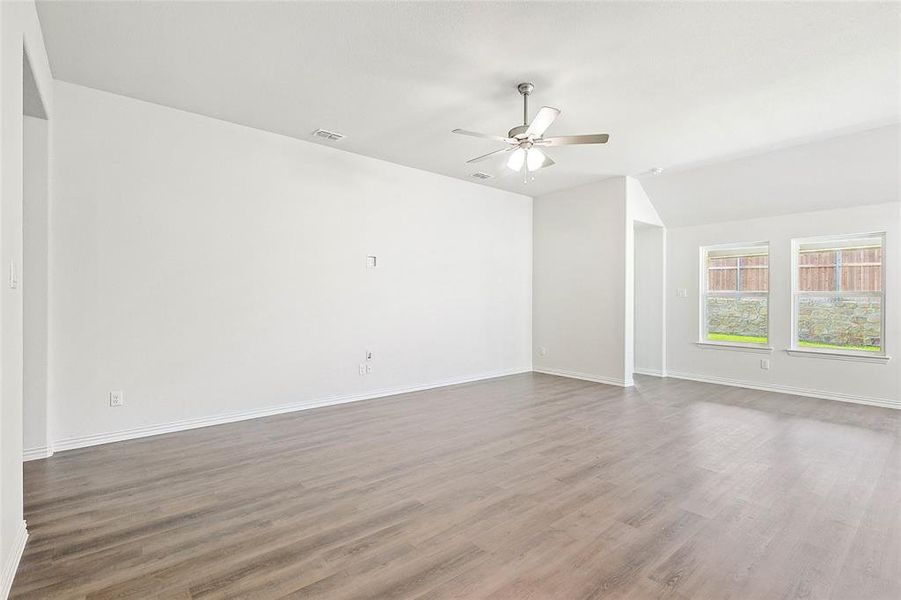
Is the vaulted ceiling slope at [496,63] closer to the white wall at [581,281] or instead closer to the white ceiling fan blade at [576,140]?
the white ceiling fan blade at [576,140]

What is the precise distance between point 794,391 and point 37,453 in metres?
7.64

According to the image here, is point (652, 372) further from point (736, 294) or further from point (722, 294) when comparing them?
point (736, 294)

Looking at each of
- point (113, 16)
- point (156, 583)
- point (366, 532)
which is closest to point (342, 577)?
point (366, 532)

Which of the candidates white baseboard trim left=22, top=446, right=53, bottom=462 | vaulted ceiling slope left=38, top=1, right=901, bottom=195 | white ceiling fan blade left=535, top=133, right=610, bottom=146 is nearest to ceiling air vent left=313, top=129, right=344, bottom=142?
vaulted ceiling slope left=38, top=1, right=901, bottom=195

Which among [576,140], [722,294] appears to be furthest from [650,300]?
[576,140]

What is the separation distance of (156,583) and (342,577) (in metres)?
0.76

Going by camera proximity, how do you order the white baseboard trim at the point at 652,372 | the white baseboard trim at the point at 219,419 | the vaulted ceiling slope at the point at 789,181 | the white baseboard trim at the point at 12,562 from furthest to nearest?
Result: the white baseboard trim at the point at 652,372
the vaulted ceiling slope at the point at 789,181
the white baseboard trim at the point at 219,419
the white baseboard trim at the point at 12,562

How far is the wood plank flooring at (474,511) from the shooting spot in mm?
1814

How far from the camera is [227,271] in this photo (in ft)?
13.2

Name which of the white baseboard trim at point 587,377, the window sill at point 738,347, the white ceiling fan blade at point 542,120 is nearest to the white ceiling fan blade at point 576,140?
the white ceiling fan blade at point 542,120

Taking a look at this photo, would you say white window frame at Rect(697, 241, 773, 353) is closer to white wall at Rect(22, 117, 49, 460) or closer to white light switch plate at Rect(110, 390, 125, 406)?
white light switch plate at Rect(110, 390, 125, 406)

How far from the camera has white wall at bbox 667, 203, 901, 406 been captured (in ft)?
15.8

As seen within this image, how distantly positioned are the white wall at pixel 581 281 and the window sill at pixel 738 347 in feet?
4.91

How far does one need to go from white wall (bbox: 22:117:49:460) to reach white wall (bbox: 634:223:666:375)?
22.2ft
